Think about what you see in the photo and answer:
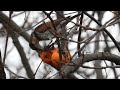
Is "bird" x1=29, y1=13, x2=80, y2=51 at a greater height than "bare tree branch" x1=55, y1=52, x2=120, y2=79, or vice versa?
"bird" x1=29, y1=13, x2=80, y2=51

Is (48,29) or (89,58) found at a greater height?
(48,29)

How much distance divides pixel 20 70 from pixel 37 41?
568 cm

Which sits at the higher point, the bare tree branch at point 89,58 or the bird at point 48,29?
the bird at point 48,29

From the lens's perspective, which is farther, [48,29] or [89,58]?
[89,58]
